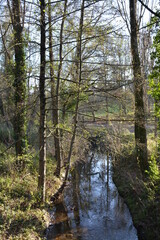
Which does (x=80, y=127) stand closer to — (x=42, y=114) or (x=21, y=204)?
(x=42, y=114)

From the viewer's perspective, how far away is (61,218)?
7.05 meters

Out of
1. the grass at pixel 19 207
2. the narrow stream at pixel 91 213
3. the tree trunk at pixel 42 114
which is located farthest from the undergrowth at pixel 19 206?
the narrow stream at pixel 91 213

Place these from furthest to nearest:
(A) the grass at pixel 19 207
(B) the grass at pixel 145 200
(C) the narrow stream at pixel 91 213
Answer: (C) the narrow stream at pixel 91 213 < (B) the grass at pixel 145 200 < (A) the grass at pixel 19 207

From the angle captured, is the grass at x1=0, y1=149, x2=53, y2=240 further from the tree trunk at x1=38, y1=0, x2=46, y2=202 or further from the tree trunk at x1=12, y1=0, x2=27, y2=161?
the tree trunk at x1=12, y1=0, x2=27, y2=161

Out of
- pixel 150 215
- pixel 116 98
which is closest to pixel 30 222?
pixel 150 215

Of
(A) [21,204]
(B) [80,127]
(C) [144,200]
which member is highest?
(B) [80,127]

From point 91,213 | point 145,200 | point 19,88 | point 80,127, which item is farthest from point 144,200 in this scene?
point 19,88

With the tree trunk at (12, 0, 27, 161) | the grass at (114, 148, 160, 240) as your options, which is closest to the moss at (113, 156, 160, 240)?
the grass at (114, 148, 160, 240)

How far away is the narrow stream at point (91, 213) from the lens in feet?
20.3

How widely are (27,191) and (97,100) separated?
4.25 m

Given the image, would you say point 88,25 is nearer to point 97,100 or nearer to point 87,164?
point 97,100

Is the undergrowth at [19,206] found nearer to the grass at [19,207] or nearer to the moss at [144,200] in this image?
the grass at [19,207]

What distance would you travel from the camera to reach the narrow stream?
618 centimetres

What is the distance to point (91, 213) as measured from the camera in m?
7.52
